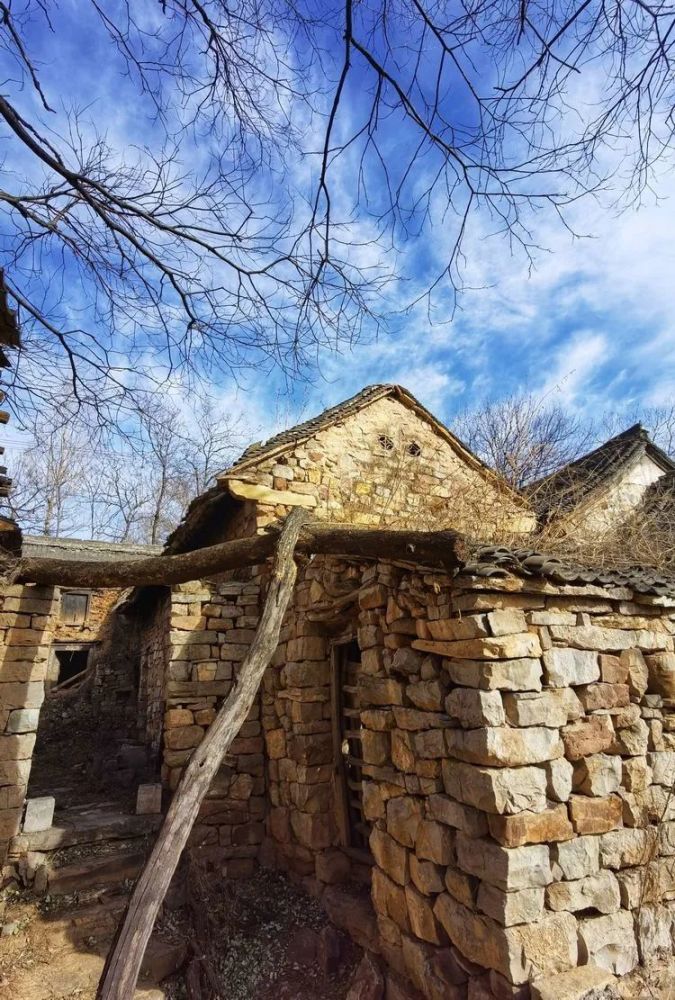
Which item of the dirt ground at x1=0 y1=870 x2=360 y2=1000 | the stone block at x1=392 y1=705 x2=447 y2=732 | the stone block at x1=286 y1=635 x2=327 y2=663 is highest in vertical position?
the stone block at x1=286 y1=635 x2=327 y2=663

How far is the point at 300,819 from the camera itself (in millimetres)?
5465

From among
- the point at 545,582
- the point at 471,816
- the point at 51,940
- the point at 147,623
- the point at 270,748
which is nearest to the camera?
the point at 471,816

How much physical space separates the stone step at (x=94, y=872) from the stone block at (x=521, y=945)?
3253 mm

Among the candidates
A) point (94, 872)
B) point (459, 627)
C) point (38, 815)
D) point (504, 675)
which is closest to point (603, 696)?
point (504, 675)

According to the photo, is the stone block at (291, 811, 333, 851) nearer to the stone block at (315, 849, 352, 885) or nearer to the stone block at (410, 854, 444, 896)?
the stone block at (315, 849, 352, 885)

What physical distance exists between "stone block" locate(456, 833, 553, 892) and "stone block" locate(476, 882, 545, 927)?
3 cm

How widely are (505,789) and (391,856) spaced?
1355 millimetres

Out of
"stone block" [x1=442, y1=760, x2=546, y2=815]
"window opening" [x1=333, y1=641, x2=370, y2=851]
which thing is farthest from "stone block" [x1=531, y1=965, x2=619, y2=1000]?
"window opening" [x1=333, y1=641, x2=370, y2=851]

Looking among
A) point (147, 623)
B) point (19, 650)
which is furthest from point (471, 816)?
point (147, 623)

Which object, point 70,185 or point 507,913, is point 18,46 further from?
point 507,913

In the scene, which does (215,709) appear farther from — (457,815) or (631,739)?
(631,739)

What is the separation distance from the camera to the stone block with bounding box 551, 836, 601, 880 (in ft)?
10.3

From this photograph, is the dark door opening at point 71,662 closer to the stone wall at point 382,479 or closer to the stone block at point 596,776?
the stone wall at point 382,479

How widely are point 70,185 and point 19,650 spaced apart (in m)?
4.13
